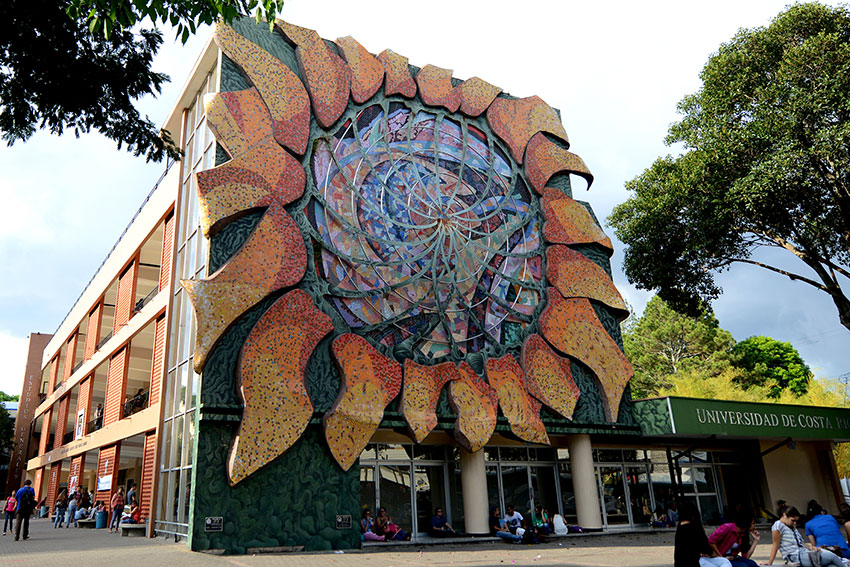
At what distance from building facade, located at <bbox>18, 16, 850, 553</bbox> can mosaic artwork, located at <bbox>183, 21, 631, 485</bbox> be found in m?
0.06

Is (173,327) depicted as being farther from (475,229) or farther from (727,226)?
(727,226)

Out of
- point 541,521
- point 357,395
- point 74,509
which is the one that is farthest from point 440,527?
point 74,509

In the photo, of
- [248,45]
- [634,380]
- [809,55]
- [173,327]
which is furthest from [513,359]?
[634,380]

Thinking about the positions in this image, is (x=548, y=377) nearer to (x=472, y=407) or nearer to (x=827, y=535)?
(x=472, y=407)

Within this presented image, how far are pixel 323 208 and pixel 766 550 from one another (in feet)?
42.0

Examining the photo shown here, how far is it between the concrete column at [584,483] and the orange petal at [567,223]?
6256 mm

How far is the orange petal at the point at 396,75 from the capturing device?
61.8ft

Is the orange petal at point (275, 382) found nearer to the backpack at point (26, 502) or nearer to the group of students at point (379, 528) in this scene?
the group of students at point (379, 528)

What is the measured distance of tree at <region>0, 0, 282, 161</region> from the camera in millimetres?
7621

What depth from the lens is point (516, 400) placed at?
17469mm

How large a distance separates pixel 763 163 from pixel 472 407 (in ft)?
38.0

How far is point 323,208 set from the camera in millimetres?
16219

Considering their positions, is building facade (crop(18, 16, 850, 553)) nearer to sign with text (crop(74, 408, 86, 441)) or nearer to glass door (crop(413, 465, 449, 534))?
glass door (crop(413, 465, 449, 534))

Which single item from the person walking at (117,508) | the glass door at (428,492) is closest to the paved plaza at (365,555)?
the glass door at (428,492)
